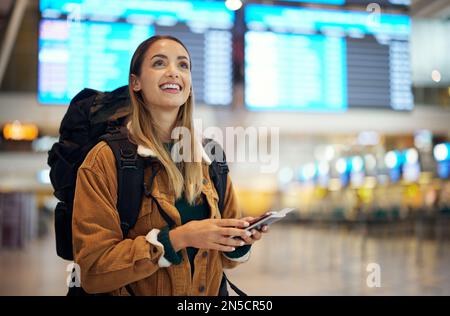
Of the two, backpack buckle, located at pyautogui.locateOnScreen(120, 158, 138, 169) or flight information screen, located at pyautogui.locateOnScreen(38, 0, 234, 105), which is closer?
backpack buckle, located at pyautogui.locateOnScreen(120, 158, 138, 169)

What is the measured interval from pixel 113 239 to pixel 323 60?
2452mm

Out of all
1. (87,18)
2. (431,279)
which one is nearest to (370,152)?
(431,279)

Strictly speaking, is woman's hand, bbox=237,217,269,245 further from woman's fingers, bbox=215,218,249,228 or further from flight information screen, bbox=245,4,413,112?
flight information screen, bbox=245,4,413,112

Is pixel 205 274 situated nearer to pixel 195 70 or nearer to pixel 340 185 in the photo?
pixel 195 70

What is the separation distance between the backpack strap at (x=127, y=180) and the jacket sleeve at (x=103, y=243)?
0.04 metres

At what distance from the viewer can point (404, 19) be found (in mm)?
3057

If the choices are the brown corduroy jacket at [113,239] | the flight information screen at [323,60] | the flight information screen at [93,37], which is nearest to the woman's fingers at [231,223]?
the brown corduroy jacket at [113,239]

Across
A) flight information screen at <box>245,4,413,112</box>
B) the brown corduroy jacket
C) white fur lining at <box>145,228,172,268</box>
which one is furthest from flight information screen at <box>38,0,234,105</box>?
white fur lining at <box>145,228,172,268</box>

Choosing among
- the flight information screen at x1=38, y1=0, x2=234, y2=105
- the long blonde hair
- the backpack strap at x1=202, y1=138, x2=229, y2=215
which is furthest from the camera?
the flight information screen at x1=38, y1=0, x2=234, y2=105

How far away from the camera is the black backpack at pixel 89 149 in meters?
1.42

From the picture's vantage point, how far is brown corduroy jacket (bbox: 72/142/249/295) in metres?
1.36
